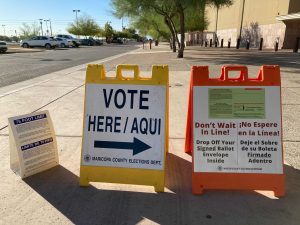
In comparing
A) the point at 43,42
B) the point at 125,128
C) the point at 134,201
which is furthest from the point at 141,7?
the point at 43,42

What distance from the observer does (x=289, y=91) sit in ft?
28.3

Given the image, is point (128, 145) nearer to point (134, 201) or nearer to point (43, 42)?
point (134, 201)

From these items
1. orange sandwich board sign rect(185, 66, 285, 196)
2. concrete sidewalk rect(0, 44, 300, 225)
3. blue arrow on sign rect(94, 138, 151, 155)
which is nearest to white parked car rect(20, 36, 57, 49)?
concrete sidewalk rect(0, 44, 300, 225)

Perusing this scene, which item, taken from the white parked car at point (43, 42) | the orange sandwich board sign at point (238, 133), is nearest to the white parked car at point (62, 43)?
the white parked car at point (43, 42)

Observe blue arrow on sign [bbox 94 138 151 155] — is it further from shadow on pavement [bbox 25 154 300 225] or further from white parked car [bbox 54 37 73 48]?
white parked car [bbox 54 37 73 48]

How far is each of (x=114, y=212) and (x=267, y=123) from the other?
1.78m

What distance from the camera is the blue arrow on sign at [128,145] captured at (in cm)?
342

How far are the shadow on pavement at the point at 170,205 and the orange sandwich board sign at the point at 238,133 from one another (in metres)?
0.15

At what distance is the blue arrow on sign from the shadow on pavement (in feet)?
1.49

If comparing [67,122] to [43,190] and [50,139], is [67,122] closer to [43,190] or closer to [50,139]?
[50,139]

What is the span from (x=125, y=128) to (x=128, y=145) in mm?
184

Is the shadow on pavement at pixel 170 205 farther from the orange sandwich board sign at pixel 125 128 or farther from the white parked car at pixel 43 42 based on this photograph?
the white parked car at pixel 43 42

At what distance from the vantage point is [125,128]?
346 cm

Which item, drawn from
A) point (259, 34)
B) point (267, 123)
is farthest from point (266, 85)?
point (259, 34)
